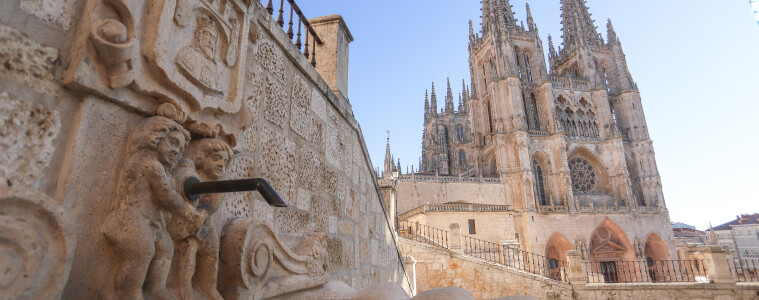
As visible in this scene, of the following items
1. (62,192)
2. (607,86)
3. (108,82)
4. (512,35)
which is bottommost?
(62,192)

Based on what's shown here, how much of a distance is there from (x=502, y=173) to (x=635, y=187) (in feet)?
41.7

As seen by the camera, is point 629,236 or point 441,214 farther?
point 629,236

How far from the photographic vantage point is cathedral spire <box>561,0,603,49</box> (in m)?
35.8

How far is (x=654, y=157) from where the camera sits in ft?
102

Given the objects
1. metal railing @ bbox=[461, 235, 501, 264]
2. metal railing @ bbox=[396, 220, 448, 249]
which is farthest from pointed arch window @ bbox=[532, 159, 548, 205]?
metal railing @ bbox=[396, 220, 448, 249]

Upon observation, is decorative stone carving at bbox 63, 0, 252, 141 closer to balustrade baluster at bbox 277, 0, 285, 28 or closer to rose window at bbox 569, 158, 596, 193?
balustrade baluster at bbox 277, 0, 285, 28

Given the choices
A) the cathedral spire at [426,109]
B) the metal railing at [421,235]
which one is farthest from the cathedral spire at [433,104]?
the metal railing at [421,235]

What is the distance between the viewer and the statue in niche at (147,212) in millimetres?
1164

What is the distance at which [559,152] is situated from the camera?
96.0 ft

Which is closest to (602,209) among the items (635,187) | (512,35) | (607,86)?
(635,187)

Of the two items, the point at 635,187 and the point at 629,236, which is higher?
the point at 635,187

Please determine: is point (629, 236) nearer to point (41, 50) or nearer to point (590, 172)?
point (590, 172)

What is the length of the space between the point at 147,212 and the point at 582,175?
35420 millimetres

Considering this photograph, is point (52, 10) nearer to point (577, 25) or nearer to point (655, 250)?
point (655, 250)
